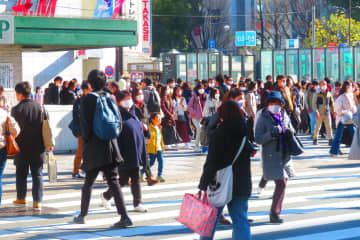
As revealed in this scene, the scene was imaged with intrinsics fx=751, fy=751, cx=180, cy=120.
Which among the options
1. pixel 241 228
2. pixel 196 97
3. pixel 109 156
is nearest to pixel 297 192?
pixel 109 156

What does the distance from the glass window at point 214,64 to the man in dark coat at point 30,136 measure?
30668mm

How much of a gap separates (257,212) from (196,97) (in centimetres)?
924

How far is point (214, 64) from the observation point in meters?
40.8

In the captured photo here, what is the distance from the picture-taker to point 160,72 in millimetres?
55062

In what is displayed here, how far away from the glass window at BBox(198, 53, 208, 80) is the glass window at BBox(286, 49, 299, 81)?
5077 mm

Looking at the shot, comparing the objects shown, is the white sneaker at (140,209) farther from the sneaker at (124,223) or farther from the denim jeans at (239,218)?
the denim jeans at (239,218)

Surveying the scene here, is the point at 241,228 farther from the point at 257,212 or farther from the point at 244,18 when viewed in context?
the point at 244,18

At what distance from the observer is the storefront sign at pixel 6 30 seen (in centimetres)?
2284

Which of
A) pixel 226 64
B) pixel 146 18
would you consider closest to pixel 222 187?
pixel 226 64

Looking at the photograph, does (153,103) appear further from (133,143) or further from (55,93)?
(133,143)

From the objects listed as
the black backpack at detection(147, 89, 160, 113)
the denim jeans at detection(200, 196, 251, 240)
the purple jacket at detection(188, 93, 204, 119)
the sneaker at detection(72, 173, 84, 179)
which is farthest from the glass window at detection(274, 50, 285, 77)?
the denim jeans at detection(200, 196, 251, 240)

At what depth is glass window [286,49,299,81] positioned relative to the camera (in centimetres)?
3706

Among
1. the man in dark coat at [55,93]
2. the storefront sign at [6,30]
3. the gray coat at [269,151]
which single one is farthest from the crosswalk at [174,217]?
the storefront sign at [6,30]

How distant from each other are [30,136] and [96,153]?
5.74ft
